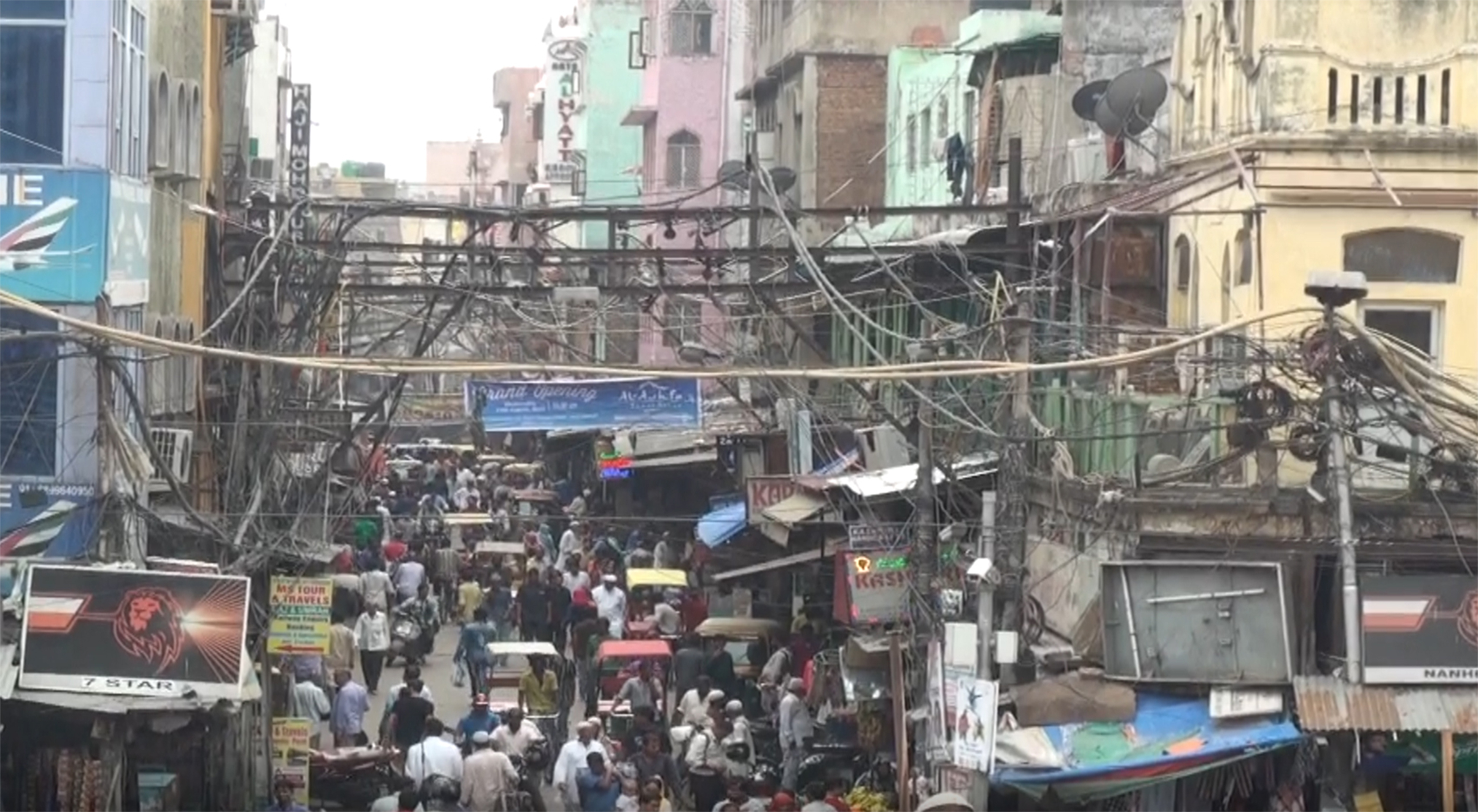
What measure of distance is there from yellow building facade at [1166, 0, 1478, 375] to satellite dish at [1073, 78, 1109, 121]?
409 centimetres

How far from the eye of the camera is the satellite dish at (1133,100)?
71.9 ft

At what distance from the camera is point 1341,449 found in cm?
1495

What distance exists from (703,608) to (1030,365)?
14198 millimetres

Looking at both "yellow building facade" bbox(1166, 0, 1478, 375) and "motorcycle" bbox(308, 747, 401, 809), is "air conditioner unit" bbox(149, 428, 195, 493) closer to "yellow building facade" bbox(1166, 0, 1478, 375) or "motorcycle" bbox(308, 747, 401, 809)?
"motorcycle" bbox(308, 747, 401, 809)

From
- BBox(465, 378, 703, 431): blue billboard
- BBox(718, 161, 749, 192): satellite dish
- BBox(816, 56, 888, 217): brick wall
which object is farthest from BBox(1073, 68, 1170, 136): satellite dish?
BBox(816, 56, 888, 217): brick wall

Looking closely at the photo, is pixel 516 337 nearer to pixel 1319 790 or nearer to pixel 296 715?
pixel 296 715

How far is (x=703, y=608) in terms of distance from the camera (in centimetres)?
2755

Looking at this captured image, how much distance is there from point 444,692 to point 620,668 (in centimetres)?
359

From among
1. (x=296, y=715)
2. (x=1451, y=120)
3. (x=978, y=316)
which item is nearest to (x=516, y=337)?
(x=978, y=316)

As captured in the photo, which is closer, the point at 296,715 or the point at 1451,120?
the point at 1451,120

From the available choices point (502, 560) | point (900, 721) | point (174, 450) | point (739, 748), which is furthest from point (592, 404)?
point (502, 560)

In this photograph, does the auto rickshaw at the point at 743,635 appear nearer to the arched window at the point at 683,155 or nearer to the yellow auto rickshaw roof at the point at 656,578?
the yellow auto rickshaw roof at the point at 656,578

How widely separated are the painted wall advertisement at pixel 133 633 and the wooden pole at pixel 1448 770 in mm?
7370

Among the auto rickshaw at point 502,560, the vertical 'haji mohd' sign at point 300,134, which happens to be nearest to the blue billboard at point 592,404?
the auto rickshaw at point 502,560
